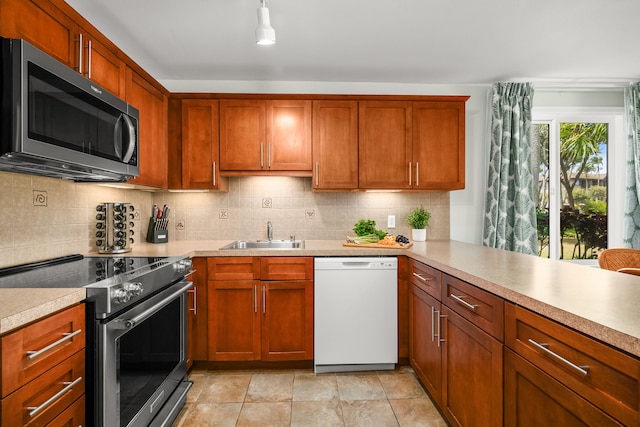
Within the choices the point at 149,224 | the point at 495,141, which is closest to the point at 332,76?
the point at 495,141

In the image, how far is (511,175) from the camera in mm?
3412

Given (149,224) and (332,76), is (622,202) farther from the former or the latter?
(149,224)

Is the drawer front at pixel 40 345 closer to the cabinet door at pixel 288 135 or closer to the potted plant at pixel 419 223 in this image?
the cabinet door at pixel 288 135

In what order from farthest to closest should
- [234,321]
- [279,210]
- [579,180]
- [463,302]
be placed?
[579,180]
[279,210]
[234,321]
[463,302]

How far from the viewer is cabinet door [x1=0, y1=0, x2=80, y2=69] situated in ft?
4.66

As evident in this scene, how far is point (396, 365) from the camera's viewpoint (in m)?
2.81

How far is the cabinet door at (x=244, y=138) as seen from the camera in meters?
3.06

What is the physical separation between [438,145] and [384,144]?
1.55 ft

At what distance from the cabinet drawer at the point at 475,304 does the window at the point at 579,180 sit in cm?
227

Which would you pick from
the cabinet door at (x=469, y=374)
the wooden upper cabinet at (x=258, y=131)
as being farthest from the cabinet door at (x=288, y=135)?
the cabinet door at (x=469, y=374)

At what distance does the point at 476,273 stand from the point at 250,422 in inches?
59.7

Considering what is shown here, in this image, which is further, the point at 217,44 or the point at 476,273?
the point at 217,44

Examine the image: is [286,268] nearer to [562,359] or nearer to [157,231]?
[157,231]

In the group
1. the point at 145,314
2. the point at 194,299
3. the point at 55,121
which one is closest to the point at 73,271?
the point at 145,314
